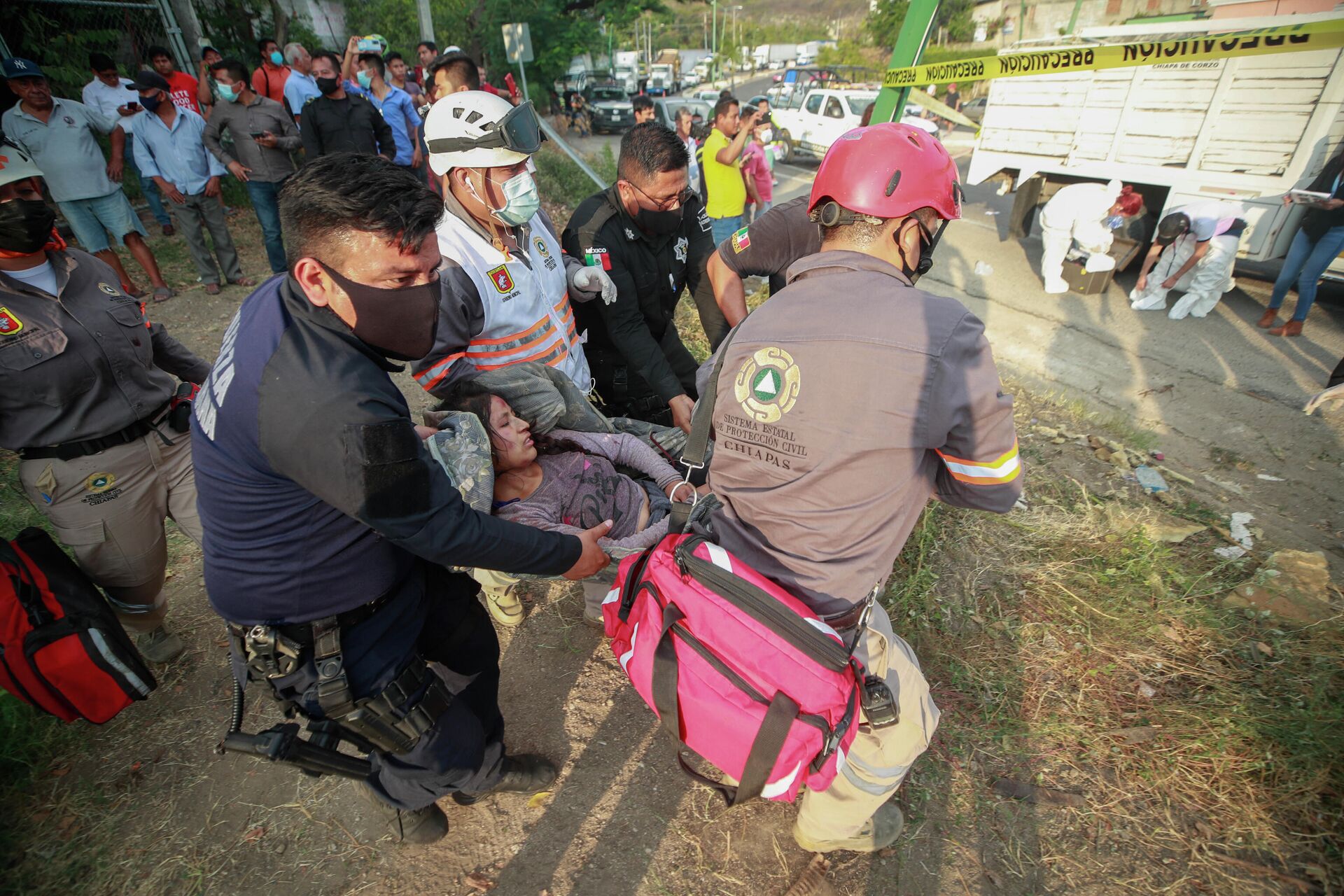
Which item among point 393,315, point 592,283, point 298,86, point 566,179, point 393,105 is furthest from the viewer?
point 566,179

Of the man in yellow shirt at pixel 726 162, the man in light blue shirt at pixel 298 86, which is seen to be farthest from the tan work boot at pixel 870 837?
the man in light blue shirt at pixel 298 86

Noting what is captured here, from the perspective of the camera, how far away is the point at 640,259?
10.1 ft

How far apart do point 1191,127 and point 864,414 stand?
26.2ft

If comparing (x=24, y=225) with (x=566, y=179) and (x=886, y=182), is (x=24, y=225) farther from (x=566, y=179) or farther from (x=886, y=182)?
(x=566, y=179)

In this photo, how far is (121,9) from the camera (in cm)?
873

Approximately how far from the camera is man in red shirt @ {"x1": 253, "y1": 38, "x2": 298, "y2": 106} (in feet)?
25.9

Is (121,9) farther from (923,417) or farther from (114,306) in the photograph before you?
(923,417)

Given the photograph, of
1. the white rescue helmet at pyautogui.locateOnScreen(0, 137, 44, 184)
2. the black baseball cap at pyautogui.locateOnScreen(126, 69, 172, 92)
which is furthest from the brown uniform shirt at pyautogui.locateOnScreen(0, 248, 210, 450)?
the black baseball cap at pyautogui.locateOnScreen(126, 69, 172, 92)

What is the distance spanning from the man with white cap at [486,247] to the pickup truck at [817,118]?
45.2 feet

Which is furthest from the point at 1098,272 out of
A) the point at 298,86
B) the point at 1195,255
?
the point at 298,86

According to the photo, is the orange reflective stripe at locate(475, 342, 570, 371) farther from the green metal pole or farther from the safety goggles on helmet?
the green metal pole

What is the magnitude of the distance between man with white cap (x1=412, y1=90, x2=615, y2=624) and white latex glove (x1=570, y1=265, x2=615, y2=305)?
23 cm

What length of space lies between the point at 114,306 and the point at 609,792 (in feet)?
9.10

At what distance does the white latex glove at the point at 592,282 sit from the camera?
2.84 m
